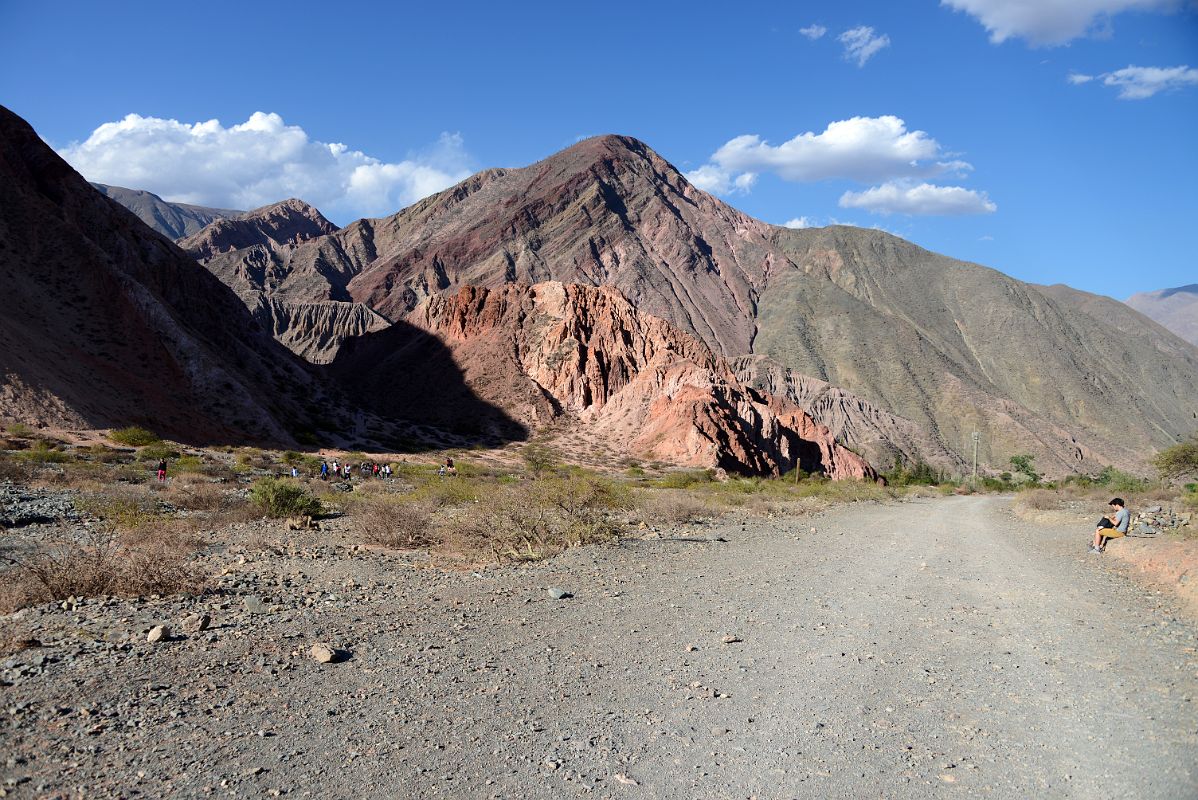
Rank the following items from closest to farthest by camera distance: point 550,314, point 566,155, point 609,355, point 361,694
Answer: point 361,694
point 609,355
point 550,314
point 566,155

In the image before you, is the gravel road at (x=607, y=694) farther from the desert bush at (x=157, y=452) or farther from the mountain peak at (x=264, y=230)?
the mountain peak at (x=264, y=230)

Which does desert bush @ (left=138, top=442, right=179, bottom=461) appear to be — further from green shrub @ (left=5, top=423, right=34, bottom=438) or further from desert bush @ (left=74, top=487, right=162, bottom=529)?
desert bush @ (left=74, top=487, right=162, bottom=529)

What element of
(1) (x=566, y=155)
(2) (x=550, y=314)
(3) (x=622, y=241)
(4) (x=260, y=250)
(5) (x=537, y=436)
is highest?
(1) (x=566, y=155)

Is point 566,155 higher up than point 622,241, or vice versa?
point 566,155

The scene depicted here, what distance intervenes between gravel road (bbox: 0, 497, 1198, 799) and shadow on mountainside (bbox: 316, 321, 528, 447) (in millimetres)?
53073

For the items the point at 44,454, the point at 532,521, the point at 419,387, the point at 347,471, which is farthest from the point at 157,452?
the point at 419,387

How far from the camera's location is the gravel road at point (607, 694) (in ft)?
13.8

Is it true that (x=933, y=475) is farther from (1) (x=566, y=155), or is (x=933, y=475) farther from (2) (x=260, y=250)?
(2) (x=260, y=250)

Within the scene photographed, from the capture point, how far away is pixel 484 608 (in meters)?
8.08

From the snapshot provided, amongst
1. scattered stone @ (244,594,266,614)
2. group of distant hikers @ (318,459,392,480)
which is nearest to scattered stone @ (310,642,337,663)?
scattered stone @ (244,594,266,614)

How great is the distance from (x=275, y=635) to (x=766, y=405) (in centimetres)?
6170

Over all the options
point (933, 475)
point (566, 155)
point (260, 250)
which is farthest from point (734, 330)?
point (260, 250)

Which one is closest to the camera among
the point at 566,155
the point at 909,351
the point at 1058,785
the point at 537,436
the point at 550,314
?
the point at 1058,785

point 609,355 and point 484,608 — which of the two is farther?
point 609,355
